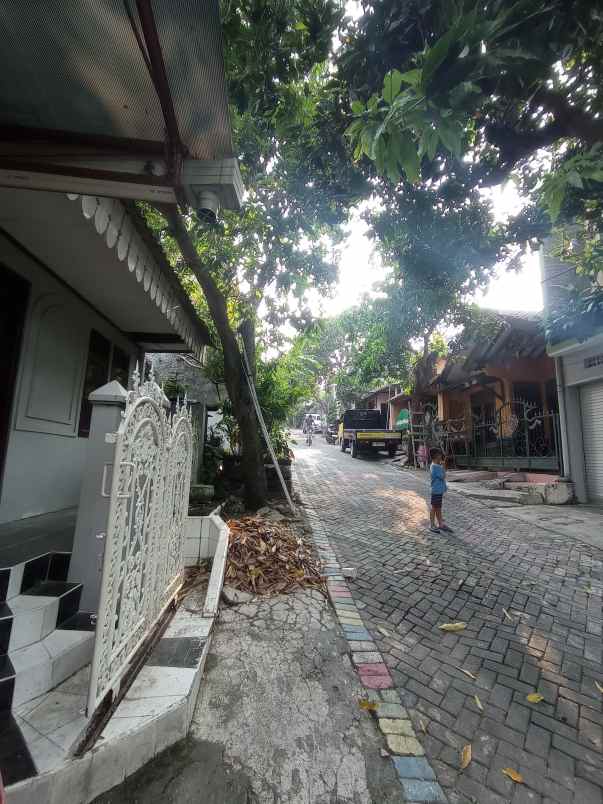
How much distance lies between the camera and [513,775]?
5.90 ft

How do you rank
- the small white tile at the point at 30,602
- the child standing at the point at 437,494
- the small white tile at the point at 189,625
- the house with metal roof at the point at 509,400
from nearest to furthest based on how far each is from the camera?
1. the small white tile at the point at 30,602
2. the small white tile at the point at 189,625
3. the child standing at the point at 437,494
4. the house with metal roof at the point at 509,400

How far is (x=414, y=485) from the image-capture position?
1079 cm

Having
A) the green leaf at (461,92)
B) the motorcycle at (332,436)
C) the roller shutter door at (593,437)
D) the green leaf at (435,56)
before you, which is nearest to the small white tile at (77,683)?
the green leaf at (435,56)

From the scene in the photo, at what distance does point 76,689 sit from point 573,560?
19.2 feet

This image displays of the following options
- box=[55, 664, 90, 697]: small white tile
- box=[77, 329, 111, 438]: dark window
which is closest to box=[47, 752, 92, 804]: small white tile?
box=[55, 664, 90, 697]: small white tile

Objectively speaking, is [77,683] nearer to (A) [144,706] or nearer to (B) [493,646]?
(A) [144,706]

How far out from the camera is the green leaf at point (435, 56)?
1.61m

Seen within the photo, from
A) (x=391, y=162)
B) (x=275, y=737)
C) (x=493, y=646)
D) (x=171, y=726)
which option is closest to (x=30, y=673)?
(x=171, y=726)

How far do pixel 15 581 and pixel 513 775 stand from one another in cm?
298

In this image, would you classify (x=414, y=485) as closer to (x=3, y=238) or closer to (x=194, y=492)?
(x=194, y=492)

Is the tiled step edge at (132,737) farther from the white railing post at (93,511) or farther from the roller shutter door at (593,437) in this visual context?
the roller shutter door at (593,437)

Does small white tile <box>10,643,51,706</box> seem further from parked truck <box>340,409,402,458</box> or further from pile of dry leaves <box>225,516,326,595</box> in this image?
parked truck <box>340,409,402,458</box>

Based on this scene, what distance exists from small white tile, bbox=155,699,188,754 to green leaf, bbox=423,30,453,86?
→ 11.4 ft

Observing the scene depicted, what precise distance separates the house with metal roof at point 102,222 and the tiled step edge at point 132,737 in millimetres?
39
